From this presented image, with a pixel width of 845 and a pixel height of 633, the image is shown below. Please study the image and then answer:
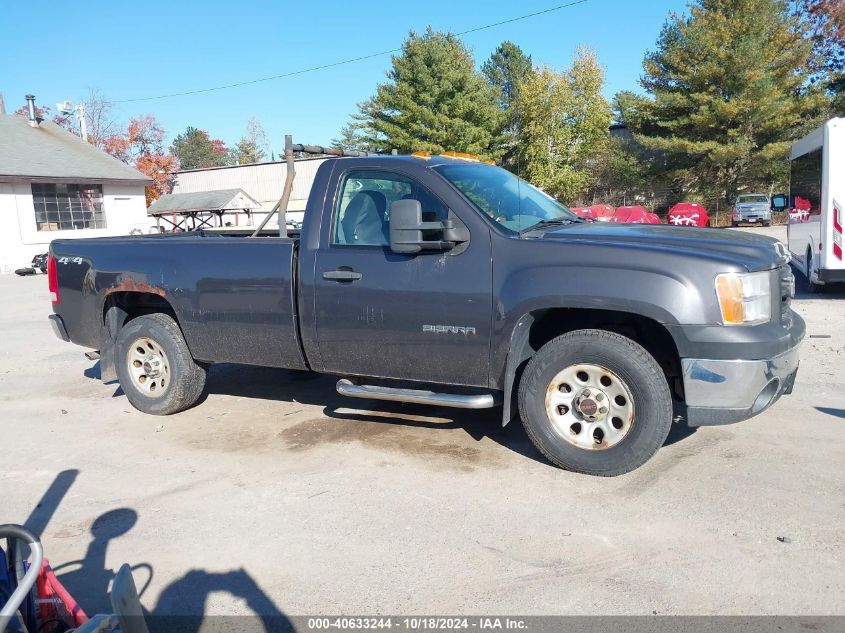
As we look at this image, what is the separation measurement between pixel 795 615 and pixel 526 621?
1118 mm

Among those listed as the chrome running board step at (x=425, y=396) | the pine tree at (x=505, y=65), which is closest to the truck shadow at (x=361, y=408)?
the chrome running board step at (x=425, y=396)

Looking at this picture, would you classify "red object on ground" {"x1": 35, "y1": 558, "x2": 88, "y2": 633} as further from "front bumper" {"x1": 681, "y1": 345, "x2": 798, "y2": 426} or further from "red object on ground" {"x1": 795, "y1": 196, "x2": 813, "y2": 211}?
"red object on ground" {"x1": 795, "y1": 196, "x2": 813, "y2": 211}

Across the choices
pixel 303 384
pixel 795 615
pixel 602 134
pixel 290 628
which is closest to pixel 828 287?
pixel 303 384

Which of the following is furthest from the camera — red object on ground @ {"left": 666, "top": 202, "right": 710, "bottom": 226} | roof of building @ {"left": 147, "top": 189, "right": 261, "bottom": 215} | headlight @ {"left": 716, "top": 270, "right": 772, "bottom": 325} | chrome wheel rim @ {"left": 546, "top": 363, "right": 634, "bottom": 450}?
red object on ground @ {"left": 666, "top": 202, "right": 710, "bottom": 226}

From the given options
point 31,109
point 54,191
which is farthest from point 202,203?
point 31,109

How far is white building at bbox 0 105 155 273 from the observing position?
80.2 feet

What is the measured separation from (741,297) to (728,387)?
0.52 m

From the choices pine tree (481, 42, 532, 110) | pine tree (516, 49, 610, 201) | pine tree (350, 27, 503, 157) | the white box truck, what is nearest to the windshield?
the white box truck

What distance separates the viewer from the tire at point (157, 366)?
19.1 ft

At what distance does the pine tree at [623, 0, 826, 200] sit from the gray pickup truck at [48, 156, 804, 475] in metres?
35.2

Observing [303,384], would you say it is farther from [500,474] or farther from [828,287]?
[828,287]

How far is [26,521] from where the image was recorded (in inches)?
→ 161

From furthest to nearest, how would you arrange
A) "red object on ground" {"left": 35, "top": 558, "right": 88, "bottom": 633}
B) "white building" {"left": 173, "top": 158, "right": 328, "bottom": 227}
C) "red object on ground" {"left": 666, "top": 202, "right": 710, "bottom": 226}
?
"white building" {"left": 173, "top": 158, "right": 328, "bottom": 227}
"red object on ground" {"left": 666, "top": 202, "right": 710, "bottom": 226}
"red object on ground" {"left": 35, "top": 558, "right": 88, "bottom": 633}

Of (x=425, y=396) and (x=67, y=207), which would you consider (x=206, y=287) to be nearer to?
(x=425, y=396)
